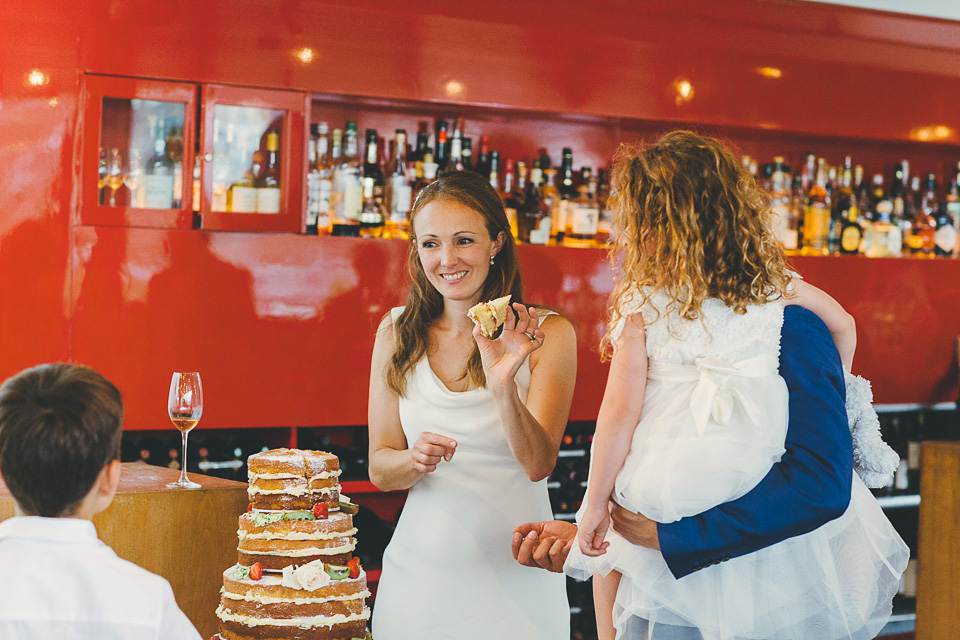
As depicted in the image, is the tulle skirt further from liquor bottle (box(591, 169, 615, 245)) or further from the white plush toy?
liquor bottle (box(591, 169, 615, 245))

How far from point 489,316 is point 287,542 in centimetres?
55

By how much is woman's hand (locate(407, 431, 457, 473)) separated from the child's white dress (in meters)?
0.37

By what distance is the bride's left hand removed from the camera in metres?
1.65

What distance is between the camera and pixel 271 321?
291cm

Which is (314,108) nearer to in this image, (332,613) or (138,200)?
(138,200)

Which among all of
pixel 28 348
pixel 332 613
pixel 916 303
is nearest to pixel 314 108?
pixel 28 348

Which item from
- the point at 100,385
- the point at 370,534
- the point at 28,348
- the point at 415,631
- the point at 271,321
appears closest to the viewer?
the point at 100,385

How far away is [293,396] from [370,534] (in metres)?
0.55

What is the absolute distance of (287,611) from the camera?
133 centimetres

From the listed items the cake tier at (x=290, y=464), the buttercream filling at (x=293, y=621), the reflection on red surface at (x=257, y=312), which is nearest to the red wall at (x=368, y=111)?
the reflection on red surface at (x=257, y=312)

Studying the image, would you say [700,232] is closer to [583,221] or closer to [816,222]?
[583,221]

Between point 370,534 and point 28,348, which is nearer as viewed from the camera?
point 28,348

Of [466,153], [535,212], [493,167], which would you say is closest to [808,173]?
[535,212]

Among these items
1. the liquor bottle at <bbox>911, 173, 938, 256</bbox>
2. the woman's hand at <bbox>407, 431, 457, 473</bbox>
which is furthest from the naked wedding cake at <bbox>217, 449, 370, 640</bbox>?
the liquor bottle at <bbox>911, 173, 938, 256</bbox>
